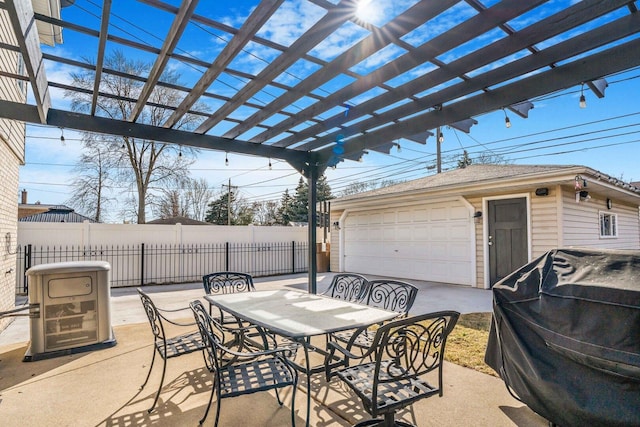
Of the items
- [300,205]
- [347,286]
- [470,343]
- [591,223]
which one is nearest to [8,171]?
[347,286]

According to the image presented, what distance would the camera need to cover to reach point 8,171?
479 cm

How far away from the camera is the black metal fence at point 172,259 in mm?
8219

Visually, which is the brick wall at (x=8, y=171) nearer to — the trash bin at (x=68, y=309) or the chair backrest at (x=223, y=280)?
the trash bin at (x=68, y=309)

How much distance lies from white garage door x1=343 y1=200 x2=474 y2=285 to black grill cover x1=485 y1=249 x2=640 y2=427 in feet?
20.6

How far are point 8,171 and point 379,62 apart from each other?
5.22 meters

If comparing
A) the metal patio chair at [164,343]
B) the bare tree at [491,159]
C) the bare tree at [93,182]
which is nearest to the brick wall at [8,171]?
the metal patio chair at [164,343]

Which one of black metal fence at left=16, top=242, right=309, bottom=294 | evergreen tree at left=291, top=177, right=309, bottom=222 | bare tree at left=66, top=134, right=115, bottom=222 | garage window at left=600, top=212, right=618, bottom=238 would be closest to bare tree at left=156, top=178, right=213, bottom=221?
bare tree at left=66, top=134, right=115, bottom=222

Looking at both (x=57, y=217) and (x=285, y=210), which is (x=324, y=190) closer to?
(x=285, y=210)

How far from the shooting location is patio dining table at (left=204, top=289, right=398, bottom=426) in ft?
7.71

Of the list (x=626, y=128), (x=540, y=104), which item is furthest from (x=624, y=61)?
(x=626, y=128)

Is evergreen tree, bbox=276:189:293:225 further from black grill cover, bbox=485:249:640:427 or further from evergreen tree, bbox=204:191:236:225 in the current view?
black grill cover, bbox=485:249:640:427

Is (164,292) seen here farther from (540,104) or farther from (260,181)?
(260,181)

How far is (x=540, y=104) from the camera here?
12.7 feet

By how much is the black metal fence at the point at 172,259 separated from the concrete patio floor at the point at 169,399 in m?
5.09
